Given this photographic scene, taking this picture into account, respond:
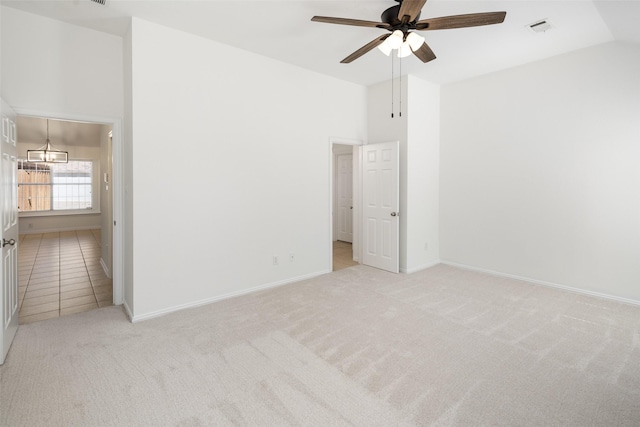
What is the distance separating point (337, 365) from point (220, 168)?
8.16 feet

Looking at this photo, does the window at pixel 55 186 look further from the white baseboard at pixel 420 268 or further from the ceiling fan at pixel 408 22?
the ceiling fan at pixel 408 22

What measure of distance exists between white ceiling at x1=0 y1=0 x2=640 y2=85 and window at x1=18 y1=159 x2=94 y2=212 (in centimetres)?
828

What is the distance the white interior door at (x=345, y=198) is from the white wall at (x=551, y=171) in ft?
7.96

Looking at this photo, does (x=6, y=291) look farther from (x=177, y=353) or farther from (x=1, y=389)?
(x=177, y=353)

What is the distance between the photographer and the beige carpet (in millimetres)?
1904

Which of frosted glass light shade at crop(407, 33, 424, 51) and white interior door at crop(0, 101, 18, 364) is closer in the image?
white interior door at crop(0, 101, 18, 364)

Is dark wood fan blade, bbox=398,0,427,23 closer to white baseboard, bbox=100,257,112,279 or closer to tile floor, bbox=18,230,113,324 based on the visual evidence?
tile floor, bbox=18,230,113,324

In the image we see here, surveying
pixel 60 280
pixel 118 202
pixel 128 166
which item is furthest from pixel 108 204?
pixel 128 166

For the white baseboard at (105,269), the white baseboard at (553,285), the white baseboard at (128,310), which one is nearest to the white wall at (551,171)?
Result: the white baseboard at (553,285)

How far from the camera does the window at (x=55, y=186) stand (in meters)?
8.95

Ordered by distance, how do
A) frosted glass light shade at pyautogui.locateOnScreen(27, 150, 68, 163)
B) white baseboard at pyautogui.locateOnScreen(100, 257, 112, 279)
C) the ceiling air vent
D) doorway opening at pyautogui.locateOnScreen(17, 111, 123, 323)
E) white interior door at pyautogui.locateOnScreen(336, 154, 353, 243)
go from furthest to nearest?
frosted glass light shade at pyautogui.locateOnScreen(27, 150, 68, 163)
white interior door at pyautogui.locateOnScreen(336, 154, 353, 243)
white baseboard at pyautogui.locateOnScreen(100, 257, 112, 279)
doorway opening at pyautogui.locateOnScreen(17, 111, 123, 323)
the ceiling air vent

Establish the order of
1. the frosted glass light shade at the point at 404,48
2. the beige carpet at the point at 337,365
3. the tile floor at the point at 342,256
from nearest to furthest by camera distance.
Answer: the beige carpet at the point at 337,365
the frosted glass light shade at the point at 404,48
the tile floor at the point at 342,256

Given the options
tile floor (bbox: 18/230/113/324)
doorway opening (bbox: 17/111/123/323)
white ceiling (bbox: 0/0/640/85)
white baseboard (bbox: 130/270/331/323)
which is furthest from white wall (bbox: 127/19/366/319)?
tile floor (bbox: 18/230/113/324)

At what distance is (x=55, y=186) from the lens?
30.8ft
